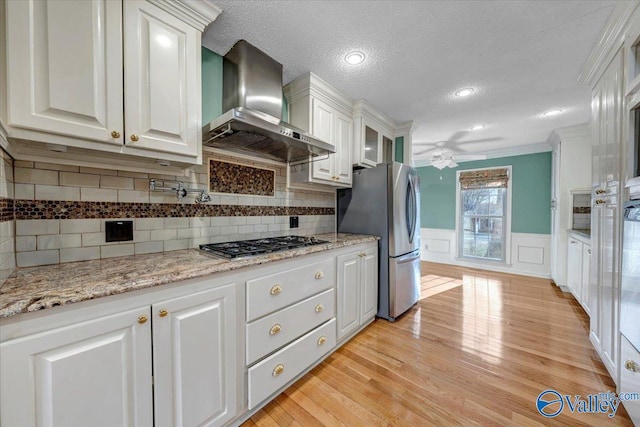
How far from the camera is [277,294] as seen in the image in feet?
4.78

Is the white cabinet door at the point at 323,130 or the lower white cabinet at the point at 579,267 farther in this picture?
the lower white cabinet at the point at 579,267

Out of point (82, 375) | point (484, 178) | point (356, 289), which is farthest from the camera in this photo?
point (484, 178)

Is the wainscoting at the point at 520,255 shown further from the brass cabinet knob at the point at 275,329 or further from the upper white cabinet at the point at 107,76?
the upper white cabinet at the point at 107,76

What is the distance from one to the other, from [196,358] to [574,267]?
14.3 ft

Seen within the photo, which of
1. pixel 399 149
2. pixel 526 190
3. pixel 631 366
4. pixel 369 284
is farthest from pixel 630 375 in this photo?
pixel 526 190

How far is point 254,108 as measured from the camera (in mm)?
1771

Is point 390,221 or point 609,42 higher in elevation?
point 609,42

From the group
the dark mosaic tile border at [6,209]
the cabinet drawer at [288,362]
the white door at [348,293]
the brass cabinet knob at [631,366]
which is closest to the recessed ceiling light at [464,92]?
the white door at [348,293]

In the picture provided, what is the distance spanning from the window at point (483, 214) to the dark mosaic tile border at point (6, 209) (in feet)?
19.5

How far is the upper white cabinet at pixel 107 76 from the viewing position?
36.9 inches

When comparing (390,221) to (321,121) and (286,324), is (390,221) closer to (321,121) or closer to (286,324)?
(321,121)

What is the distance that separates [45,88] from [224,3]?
3.33 ft

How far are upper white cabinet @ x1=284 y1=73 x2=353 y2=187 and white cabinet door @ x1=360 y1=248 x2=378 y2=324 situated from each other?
2.71ft

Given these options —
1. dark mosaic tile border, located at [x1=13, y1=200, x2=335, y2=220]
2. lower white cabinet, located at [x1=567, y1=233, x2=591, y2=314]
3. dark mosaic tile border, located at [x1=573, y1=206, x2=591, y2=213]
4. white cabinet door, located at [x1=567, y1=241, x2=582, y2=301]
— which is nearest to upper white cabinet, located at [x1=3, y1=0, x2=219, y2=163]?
dark mosaic tile border, located at [x1=13, y1=200, x2=335, y2=220]
